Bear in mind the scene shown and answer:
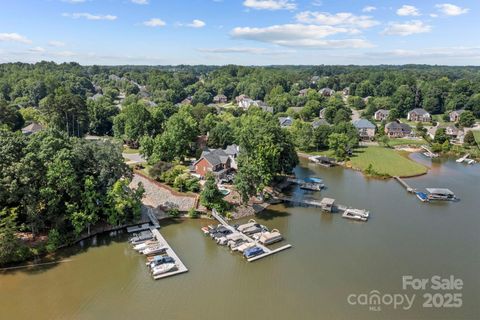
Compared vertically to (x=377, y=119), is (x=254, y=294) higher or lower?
lower

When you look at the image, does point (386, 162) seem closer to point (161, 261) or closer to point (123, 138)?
point (161, 261)

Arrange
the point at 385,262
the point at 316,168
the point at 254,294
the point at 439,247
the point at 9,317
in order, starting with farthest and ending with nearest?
the point at 316,168 → the point at 439,247 → the point at 385,262 → the point at 254,294 → the point at 9,317

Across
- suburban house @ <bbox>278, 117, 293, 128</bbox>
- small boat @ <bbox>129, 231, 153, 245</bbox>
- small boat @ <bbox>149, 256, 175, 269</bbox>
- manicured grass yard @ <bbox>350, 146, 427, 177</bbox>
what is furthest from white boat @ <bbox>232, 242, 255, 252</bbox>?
suburban house @ <bbox>278, 117, 293, 128</bbox>

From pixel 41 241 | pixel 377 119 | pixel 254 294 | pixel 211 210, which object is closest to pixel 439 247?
pixel 254 294

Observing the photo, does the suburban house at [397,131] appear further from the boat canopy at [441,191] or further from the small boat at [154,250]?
the small boat at [154,250]

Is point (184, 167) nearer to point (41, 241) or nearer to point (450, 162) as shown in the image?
point (41, 241)

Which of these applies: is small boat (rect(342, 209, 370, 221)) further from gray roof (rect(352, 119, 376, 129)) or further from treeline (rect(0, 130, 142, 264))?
A: gray roof (rect(352, 119, 376, 129))
